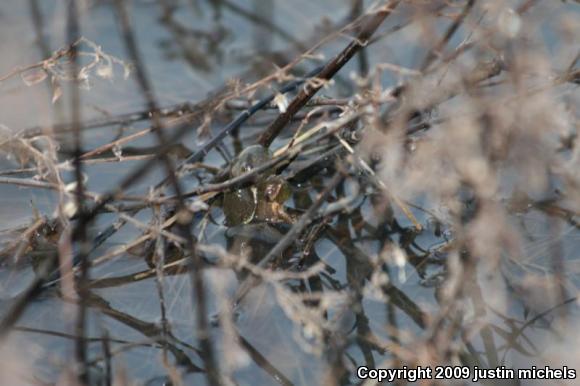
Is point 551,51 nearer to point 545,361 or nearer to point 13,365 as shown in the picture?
point 545,361

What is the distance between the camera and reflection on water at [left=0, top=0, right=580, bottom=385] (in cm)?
219

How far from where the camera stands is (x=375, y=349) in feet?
7.45

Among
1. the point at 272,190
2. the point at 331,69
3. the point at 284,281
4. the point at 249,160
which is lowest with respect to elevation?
the point at 284,281

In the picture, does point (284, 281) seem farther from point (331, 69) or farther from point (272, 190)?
point (331, 69)

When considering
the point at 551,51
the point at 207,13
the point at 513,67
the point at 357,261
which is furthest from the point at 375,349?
the point at 207,13

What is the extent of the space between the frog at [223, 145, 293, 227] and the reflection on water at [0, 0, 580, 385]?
4 cm

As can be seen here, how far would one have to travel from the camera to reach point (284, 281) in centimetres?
240

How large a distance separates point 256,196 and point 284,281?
351mm

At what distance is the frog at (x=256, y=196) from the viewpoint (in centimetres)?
263

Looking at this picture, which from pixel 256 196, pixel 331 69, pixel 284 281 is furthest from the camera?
pixel 256 196

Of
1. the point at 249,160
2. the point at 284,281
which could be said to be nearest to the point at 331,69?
the point at 249,160

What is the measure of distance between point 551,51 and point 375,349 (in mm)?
1361

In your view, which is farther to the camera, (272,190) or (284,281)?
(272,190)

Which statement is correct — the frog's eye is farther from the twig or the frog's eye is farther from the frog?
the twig
